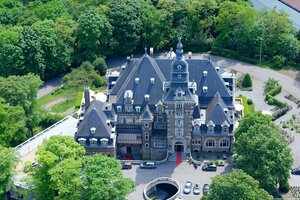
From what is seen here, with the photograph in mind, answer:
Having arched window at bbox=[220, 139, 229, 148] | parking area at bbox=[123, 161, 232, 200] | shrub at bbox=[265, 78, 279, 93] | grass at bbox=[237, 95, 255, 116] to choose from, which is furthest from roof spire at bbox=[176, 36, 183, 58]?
shrub at bbox=[265, 78, 279, 93]

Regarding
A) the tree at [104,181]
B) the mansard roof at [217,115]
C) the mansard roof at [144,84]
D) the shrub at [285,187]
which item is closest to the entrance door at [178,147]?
the mansard roof at [217,115]

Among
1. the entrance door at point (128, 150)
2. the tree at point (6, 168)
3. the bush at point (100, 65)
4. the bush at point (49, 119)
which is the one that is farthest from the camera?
the bush at point (100, 65)

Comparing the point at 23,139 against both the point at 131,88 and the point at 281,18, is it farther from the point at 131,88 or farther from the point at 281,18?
the point at 281,18

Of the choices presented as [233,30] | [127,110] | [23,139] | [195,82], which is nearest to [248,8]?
[233,30]

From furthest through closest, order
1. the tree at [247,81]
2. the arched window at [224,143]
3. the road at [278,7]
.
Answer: the road at [278,7] → the tree at [247,81] → the arched window at [224,143]

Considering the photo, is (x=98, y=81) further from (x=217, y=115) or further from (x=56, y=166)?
(x=56, y=166)

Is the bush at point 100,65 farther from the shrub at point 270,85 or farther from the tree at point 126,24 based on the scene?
the shrub at point 270,85

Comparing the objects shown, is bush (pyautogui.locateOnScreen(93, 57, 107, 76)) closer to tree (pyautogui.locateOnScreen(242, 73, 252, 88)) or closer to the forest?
the forest

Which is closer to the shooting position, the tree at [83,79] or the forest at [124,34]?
the tree at [83,79]
